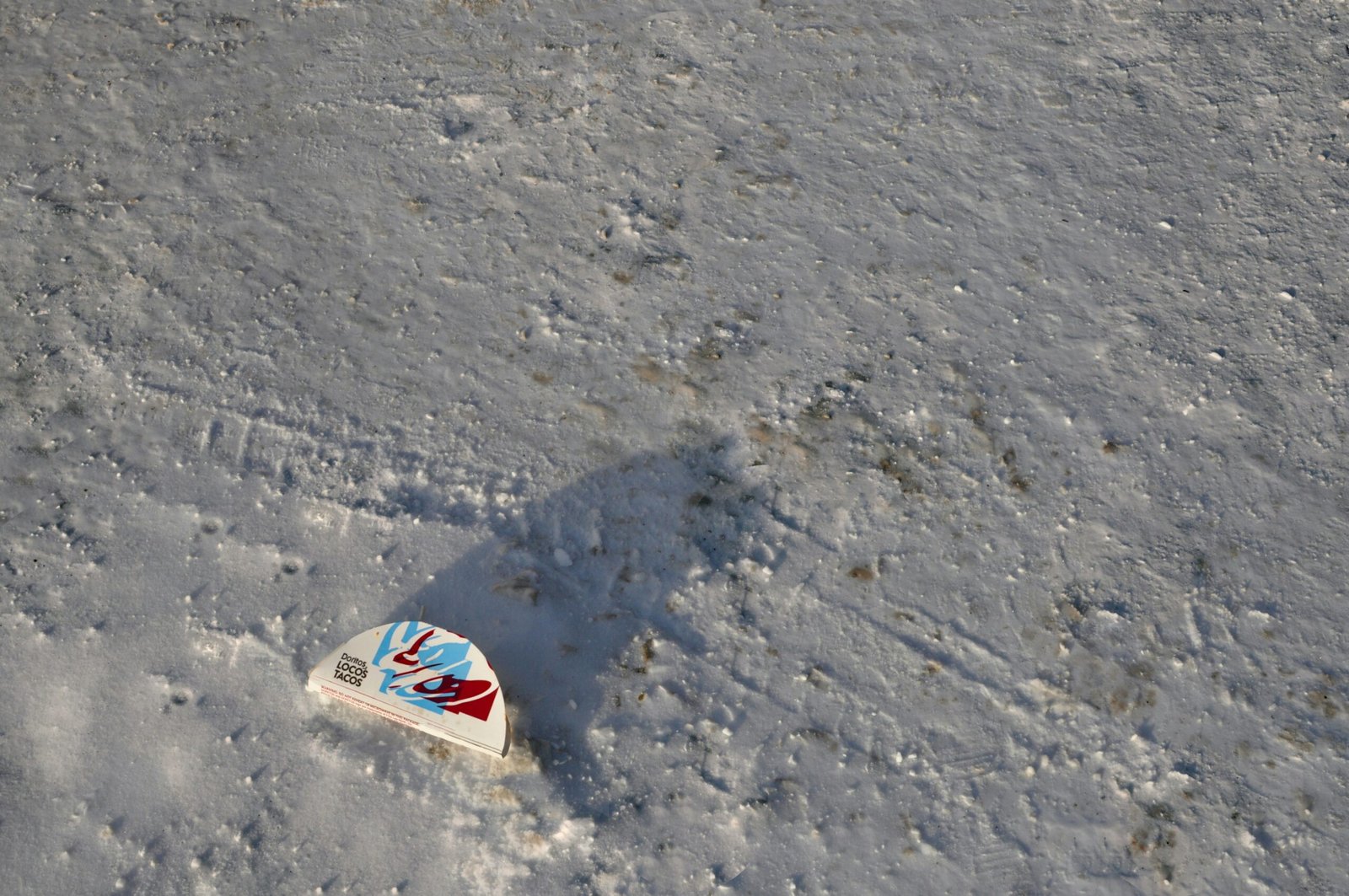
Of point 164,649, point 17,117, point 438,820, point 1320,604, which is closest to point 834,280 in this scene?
point 1320,604

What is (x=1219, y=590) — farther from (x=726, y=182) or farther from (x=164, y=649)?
(x=164, y=649)

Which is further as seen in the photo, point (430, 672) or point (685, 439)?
point (685, 439)

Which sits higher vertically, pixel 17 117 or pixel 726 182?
pixel 726 182

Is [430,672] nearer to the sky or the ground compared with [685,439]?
nearer to the ground

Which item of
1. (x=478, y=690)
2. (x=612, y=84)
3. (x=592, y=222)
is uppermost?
(x=612, y=84)
